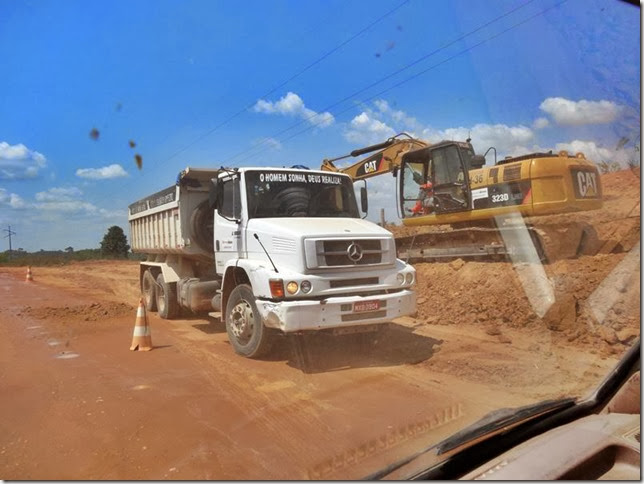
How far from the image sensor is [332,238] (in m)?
6.63

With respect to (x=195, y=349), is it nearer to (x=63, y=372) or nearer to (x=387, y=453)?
(x=63, y=372)

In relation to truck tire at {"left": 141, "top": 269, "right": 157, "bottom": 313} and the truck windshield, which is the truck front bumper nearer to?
the truck windshield

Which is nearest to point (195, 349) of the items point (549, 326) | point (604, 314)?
point (549, 326)

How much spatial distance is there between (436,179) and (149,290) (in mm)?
7521

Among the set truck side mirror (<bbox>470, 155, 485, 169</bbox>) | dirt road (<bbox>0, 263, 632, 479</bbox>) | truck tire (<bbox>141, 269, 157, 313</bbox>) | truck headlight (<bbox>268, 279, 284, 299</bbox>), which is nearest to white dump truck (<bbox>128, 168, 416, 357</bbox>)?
truck headlight (<bbox>268, 279, 284, 299</bbox>)

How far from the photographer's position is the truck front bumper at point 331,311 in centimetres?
619

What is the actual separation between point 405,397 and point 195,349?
12.2 ft

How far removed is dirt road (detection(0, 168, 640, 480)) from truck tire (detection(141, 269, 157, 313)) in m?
1.22

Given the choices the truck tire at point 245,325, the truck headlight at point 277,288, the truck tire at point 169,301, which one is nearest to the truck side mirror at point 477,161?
the truck tire at point 245,325

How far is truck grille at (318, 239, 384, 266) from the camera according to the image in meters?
6.59

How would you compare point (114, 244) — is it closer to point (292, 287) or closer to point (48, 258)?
point (48, 258)

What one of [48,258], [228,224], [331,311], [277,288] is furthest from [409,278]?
[48,258]

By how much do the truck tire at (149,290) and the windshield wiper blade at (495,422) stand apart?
34.1 ft

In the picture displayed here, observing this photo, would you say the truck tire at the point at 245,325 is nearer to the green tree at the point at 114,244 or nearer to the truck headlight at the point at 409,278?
the truck headlight at the point at 409,278
